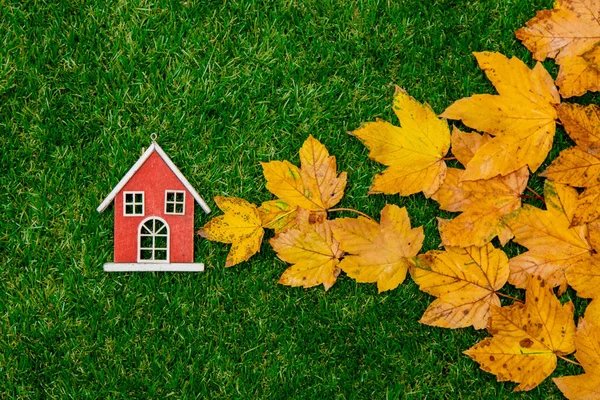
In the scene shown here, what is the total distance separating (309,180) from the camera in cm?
190

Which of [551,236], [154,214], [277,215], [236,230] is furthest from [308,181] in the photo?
[551,236]

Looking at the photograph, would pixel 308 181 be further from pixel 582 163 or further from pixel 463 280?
pixel 582 163

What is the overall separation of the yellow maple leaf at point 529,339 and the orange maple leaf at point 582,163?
27 centimetres

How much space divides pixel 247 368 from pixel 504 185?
101 centimetres

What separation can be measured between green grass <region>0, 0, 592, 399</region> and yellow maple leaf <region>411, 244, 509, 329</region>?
8 cm

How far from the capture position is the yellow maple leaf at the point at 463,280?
186cm

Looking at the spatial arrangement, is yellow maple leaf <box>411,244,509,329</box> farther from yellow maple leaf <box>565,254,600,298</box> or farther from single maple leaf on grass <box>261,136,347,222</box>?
single maple leaf on grass <box>261,136,347,222</box>

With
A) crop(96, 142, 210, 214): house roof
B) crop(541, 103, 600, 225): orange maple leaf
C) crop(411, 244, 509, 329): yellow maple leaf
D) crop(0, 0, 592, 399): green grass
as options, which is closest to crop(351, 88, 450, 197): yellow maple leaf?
crop(0, 0, 592, 399): green grass

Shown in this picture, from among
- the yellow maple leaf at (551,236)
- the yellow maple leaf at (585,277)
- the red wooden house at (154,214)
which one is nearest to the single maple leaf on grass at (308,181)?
the red wooden house at (154,214)

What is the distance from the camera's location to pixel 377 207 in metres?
1.98

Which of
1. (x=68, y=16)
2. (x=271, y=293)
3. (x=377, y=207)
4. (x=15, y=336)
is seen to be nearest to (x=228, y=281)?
(x=271, y=293)

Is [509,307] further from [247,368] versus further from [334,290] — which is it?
[247,368]

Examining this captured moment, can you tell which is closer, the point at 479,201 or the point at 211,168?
the point at 479,201

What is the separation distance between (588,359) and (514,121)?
0.74m
